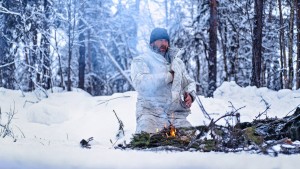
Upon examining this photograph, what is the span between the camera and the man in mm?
4699

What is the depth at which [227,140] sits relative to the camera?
2115 mm

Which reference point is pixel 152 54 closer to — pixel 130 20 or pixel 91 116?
pixel 91 116

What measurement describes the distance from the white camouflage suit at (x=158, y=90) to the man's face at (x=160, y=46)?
0.05 meters

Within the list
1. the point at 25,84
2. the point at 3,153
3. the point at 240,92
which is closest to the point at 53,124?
the point at 240,92

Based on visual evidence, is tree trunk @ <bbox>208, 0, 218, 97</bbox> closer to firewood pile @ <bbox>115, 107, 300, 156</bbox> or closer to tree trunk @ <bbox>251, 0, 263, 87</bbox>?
tree trunk @ <bbox>251, 0, 263, 87</bbox>

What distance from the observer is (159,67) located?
4848 millimetres

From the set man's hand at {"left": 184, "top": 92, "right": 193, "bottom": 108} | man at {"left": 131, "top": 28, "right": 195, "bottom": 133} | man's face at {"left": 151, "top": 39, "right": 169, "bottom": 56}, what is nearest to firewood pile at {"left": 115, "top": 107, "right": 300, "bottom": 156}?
man's hand at {"left": 184, "top": 92, "right": 193, "bottom": 108}

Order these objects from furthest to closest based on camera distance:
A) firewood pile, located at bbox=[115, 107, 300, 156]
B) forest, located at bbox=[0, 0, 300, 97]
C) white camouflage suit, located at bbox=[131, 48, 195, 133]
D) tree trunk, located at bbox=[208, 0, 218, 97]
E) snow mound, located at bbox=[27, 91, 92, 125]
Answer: tree trunk, located at bbox=[208, 0, 218, 97]
forest, located at bbox=[0, 0, 300, 97]
snow mound, located at bbox=[27, 91, 92, 125]
white camouflage suit, located at bbox=[131, 48, 195, 133]
firewood pile, located at bbox=[115, 107, 300, 156]

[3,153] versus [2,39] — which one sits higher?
[2,39]

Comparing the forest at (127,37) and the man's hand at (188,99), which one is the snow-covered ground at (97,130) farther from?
the forest at (127,37)

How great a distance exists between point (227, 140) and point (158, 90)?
107 inches

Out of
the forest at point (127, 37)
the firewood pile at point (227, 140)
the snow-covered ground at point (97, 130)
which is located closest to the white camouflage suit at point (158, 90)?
the snow-covered ground at point (97, 130)

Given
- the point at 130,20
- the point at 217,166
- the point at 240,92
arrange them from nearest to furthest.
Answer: the point at 217,166, the point at 240,92, the point at 130,20

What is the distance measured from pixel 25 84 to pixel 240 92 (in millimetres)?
11662
